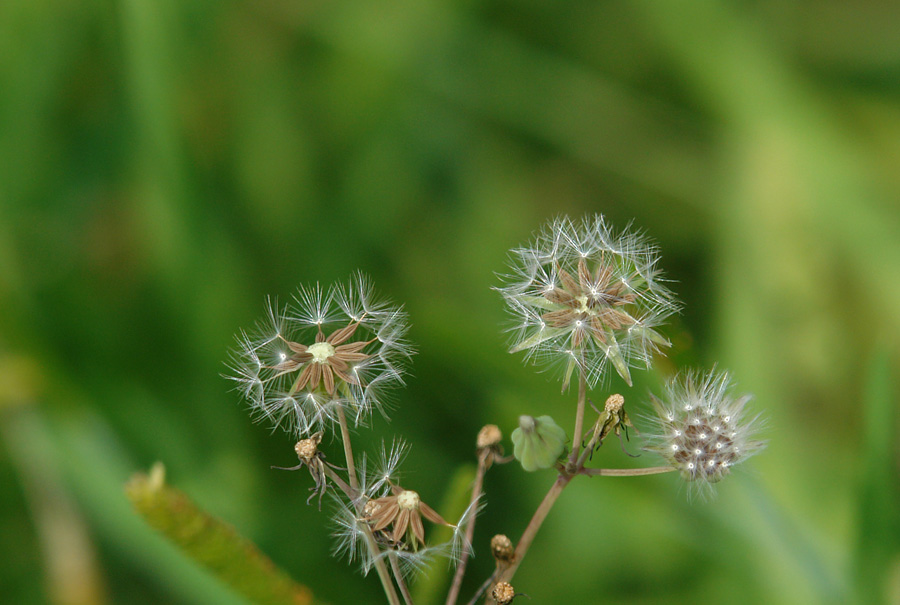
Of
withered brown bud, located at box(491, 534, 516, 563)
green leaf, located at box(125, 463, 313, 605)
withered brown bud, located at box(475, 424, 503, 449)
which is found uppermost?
withered brown bud, located at box(475, 424, 503, 449)

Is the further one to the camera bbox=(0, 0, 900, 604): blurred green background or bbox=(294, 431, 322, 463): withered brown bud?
bbox=(0, 0, 900, 604): blurred green background

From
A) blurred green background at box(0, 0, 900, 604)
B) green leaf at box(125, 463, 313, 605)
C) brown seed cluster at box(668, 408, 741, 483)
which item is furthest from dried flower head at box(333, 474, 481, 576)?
blurred green background at box(0, 0, 900, 604)

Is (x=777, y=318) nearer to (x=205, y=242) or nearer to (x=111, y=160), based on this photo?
(x=205, y=242)

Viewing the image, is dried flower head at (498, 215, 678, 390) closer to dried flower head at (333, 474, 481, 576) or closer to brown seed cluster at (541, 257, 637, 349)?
brown seed cluster at (541, 257, 637, 349)

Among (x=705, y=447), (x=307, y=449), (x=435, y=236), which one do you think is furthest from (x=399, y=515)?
(x=435, y=236)

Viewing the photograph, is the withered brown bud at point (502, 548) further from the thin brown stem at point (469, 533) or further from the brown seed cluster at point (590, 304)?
the brown seed cluster at point (590, 304)

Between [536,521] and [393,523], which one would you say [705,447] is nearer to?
[536,521]
